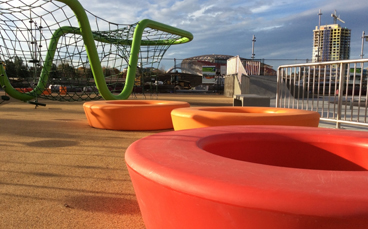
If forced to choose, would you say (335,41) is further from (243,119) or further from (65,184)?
(65,184)

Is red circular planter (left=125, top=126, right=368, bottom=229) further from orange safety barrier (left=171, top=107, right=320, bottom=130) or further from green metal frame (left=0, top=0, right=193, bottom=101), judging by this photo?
green metal frame (left=0, top=0, right=193, bottom=101)

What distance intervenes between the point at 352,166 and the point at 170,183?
1.57 m

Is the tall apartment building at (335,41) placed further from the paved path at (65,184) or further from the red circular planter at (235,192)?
the red circular planter at (235,192)

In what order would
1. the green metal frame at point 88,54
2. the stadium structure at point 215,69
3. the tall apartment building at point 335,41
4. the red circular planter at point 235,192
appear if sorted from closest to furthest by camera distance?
the red circular planter at point 235,192 → the green metal frame at point 88,54 → the stadium structure at point 215,69 → the tall apartment building at point 335,41

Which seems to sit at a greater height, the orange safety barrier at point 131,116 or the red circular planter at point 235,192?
the red circular planter at point 235,192

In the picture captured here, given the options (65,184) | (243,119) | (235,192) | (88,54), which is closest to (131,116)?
(243,119)

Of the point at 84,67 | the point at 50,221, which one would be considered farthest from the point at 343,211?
the point at 84,67

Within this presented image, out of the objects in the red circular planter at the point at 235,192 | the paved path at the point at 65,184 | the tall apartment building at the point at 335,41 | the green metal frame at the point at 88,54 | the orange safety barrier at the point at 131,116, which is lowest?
the paved path at the point at 65,184

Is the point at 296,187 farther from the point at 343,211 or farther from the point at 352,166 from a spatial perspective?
the point at 352,166

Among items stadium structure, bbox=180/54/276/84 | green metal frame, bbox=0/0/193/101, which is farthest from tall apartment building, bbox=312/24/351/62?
green metal frame, bbox=0/0/193/101

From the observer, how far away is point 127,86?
10.1 m

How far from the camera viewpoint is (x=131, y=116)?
19.1 ft

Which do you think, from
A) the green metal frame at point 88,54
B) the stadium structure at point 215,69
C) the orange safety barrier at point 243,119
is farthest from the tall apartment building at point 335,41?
the orange safety barrier at point 243,119

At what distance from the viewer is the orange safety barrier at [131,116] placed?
579 centimetres
